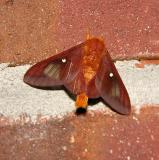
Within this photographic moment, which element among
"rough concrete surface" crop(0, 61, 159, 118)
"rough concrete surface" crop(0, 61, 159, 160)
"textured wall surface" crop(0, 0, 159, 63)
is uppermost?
"textured wall surface" crop(0, 0, 159, 63)

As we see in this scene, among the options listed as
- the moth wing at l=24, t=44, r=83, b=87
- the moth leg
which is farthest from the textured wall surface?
the moth leg

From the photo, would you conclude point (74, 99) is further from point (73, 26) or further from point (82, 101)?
point (73, 26)

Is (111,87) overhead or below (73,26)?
below

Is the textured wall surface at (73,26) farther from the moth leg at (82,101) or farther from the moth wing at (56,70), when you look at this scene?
the moth leg at (82,101)

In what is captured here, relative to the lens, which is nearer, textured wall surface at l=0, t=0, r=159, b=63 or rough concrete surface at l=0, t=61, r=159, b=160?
rough concrete surface at l=0, t=61, r=159, b=160

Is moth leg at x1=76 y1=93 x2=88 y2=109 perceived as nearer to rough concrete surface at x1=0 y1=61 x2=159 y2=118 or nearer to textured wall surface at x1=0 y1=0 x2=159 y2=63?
rough concrete surface at x1=0 y1=61 x2=159 y2=118

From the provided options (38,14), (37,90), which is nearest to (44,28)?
(38,14)

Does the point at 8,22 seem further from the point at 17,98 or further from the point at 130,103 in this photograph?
the point at 130,103

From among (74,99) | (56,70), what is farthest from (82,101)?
(56,70)
